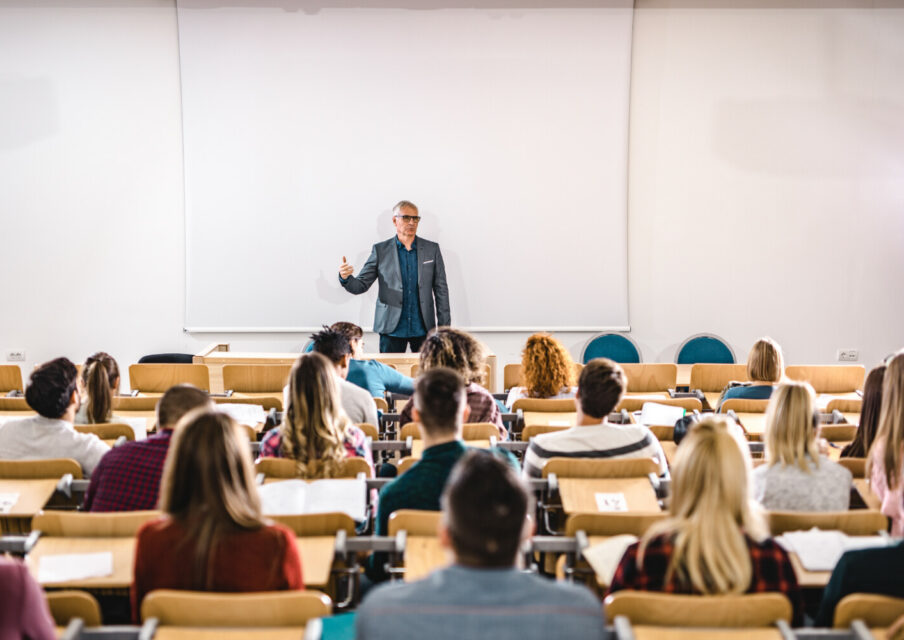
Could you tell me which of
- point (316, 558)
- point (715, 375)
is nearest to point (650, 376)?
point (715, 375)

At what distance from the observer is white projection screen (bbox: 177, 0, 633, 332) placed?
783 centimetres

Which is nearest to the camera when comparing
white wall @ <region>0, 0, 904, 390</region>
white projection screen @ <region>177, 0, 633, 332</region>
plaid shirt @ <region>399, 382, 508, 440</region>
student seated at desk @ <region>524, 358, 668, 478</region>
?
student seated at desk @ <region>524, 358, 668, 478</region>

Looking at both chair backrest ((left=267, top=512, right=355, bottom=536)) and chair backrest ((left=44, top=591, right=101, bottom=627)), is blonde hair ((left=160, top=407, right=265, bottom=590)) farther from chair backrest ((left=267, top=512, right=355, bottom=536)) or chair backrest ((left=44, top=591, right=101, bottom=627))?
chair backrest ((left=267, top=512, right=355, bottom=536))

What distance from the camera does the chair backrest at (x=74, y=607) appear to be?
7.93ft

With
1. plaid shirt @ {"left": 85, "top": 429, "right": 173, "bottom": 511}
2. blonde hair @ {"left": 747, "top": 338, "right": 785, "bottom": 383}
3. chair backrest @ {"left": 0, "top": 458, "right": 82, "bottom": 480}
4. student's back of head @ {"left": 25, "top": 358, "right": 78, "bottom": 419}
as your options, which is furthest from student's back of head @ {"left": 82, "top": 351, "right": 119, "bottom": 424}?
blonde hair @ {"left": 747, "top": 338, "right": 785, "bottom": 383}

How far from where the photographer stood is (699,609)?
7.61ft

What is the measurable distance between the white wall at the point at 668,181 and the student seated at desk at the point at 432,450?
4.99 metres

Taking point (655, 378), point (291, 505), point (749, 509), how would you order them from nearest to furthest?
point (749, 509), point (291, 505), point (655, 378)

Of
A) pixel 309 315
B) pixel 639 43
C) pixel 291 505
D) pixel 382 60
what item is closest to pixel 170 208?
pixel 309 315

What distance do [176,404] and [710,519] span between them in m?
2.09

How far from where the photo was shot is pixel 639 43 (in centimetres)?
808

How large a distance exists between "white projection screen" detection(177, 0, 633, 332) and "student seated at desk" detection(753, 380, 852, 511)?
4.85 metres

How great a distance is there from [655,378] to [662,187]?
2.75m

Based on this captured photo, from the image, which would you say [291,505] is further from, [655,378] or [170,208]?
[170,208]
